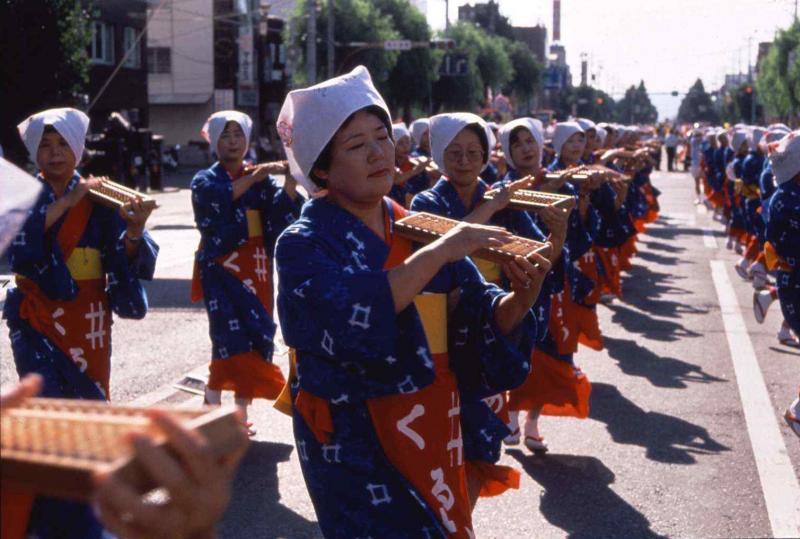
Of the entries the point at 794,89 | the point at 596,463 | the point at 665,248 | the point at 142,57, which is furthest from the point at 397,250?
the point at 794,89

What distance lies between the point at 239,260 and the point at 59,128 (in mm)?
2176

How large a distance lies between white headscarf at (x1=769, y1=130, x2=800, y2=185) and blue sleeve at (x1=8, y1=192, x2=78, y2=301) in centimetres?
434

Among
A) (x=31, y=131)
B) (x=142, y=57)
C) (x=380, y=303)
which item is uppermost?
(x=142, y=57)

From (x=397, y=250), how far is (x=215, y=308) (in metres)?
4.26

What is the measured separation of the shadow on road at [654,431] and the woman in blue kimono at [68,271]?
319 cm

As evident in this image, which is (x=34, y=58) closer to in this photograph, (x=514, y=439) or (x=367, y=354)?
(x=514, y=439)

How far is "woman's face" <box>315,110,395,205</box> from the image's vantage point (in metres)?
3.24

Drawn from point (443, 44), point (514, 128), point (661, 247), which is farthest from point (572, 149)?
point (443, 44)

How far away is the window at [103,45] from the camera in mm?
42344

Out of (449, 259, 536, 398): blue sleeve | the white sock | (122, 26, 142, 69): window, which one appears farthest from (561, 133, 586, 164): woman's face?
(122, 26, 142, 69): window

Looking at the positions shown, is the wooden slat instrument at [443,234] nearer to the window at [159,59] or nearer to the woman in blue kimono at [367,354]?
the woman in blue kimono at [367,354]

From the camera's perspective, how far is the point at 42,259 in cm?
523

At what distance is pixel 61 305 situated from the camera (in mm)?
5340

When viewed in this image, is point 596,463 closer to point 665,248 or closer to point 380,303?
point 380,303
